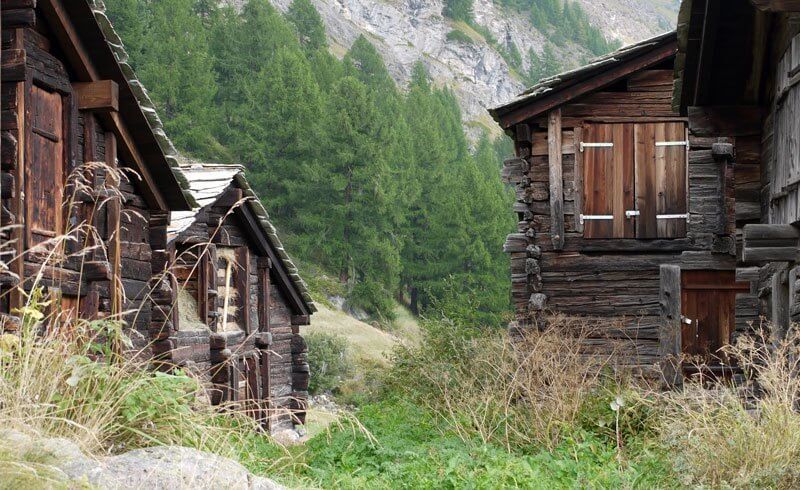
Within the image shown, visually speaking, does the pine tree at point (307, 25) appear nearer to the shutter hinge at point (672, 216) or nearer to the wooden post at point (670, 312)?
the shutter hinge at point (672, 216)

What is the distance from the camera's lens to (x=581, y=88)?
15.4 m

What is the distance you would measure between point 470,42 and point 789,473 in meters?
117

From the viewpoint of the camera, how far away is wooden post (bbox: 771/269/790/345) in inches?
399

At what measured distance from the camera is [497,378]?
11164 millimetres

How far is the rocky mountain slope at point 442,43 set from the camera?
110m

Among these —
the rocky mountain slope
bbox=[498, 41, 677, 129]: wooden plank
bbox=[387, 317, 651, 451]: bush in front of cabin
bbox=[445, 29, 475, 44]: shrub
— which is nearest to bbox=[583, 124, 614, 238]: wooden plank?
bbox=[498, 41, 677, 129]: wooden plank

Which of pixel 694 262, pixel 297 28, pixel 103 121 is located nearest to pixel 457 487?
pixel 103 121

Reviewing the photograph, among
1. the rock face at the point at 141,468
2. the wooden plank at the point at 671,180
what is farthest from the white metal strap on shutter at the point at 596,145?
the rock face at the point at 141,468

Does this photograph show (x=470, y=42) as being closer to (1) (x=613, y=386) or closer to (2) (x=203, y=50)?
(2) (x=203, y=50)

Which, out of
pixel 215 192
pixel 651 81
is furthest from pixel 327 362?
pixel 651 81

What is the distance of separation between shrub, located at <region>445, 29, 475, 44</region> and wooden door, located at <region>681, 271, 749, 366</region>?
10832cm

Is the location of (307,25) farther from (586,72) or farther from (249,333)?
(586,72)

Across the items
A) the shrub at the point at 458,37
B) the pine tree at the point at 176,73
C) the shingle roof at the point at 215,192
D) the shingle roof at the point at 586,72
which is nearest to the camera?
the shingle roof at the point at 586,72

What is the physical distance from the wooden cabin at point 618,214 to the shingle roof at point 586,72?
0.02m
